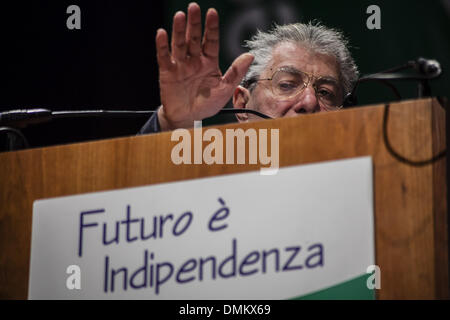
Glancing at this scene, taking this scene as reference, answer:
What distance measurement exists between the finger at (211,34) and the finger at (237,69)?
82mm

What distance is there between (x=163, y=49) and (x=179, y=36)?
0.13 ft

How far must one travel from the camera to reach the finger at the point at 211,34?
121 centimetres

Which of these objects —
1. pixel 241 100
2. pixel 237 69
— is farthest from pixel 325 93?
pixel 237 69

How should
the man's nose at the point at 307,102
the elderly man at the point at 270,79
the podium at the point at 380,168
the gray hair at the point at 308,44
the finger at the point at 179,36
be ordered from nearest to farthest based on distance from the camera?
the podium at the point at 380,168 → the finger at the point at 179,36 → the elderly man at the point at 270,79 → the man's nose at the point at 307,102 → the gray hair at the point at 308,44

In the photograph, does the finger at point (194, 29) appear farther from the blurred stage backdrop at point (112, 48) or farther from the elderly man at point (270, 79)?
the blurred stage backdrop at point (112, 48)

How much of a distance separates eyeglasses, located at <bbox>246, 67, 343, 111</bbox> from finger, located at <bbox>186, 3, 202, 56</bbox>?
0.76 m

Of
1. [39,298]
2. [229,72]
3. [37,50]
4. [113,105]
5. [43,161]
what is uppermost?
[37,50]

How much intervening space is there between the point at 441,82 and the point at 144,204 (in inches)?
56.2

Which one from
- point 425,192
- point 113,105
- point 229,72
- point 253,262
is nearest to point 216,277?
point 253,262

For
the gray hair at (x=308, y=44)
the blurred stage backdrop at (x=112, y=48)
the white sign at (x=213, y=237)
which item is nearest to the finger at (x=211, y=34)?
the white sign at (x=213, y=237)

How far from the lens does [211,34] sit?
1.25m

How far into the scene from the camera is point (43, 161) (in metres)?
1.10

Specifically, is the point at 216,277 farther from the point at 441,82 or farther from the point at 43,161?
the point at 441,82

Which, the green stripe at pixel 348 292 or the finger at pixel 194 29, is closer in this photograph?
the green stripe at pixel 348 292
